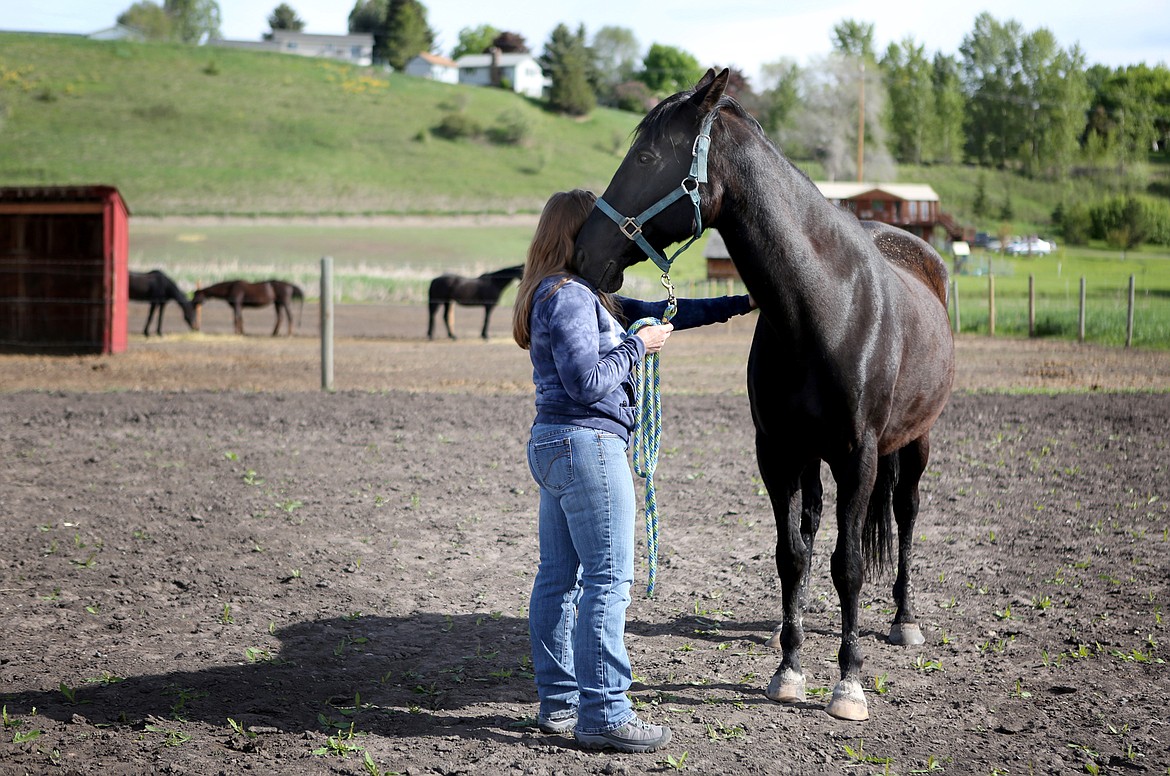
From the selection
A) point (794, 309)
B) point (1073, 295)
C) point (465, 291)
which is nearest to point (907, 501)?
point (794, 309)

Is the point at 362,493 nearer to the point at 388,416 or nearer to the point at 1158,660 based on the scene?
the point at 388,416

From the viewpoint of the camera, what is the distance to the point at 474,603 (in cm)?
462

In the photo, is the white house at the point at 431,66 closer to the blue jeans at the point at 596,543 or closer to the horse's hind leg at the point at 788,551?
the horse's hind leg at the point at 788,551

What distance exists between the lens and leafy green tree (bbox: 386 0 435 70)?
104m

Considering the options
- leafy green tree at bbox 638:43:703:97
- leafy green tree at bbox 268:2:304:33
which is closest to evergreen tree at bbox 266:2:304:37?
leafy green tree at bbox 268:2:304:33

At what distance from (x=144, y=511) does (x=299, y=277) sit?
24201 mm

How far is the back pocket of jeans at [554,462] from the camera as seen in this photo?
2977 millimetres

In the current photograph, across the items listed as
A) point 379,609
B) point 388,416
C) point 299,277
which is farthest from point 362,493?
point 299,277

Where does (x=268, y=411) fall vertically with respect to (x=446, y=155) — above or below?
below

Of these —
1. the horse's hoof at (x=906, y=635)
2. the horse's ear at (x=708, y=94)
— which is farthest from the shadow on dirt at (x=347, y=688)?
the horse's ear at (x=708, y=94)

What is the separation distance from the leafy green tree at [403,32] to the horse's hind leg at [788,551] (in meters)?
108

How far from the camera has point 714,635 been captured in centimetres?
426

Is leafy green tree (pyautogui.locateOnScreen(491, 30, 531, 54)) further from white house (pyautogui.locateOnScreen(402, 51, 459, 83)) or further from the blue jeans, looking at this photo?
the blue jeans

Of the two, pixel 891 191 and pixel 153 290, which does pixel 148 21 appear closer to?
pixel 891 191
